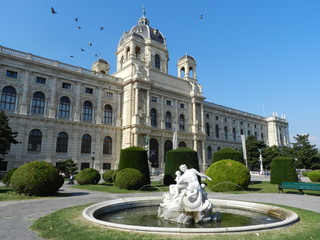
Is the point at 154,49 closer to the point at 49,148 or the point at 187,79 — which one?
the point at 187,79

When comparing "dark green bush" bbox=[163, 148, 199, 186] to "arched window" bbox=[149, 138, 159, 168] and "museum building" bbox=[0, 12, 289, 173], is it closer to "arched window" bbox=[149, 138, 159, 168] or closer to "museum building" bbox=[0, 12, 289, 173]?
"museum building" bbox=[0, 12, 289, 173]

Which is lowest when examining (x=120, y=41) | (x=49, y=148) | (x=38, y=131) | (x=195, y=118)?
(x=49, y=148)

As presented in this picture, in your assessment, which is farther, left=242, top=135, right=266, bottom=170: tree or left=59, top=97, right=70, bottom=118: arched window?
left=242, top=135, right=266, bottom=170: tree

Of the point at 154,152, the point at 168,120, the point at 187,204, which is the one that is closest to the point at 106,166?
the point at 154,152

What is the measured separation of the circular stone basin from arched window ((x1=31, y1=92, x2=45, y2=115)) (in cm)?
2681

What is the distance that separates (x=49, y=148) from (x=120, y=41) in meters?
32.2

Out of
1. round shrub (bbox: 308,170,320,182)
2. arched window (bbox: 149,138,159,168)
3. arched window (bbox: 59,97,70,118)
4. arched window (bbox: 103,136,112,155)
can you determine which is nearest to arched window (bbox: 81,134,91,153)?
arched window (bbox: 103,136,112,155)

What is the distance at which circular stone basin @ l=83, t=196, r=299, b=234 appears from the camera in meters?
5.70

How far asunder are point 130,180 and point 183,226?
10367 millimetres

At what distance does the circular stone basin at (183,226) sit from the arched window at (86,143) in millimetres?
26298

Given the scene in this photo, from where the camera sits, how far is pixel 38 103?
31641 mm

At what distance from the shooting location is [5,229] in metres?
6.53

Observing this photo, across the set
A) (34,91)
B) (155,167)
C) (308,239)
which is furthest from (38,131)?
(308,239)

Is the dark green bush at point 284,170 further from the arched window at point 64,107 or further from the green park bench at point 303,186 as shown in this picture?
the arched window at point 64,107
